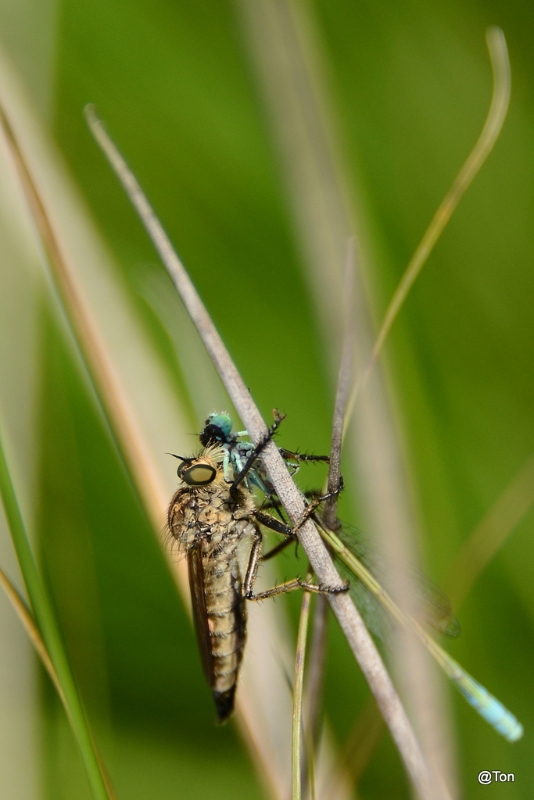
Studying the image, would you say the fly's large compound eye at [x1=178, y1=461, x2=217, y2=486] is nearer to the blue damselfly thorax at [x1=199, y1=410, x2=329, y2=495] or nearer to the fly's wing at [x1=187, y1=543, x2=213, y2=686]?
the blue damselfly thorax at [x1=199, y1=410, x2=329, y2=495]

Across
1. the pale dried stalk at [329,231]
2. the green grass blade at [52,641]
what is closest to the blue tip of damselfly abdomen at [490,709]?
the pale dried stalk at [329,231]

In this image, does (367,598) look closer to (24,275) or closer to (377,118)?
(24,275)

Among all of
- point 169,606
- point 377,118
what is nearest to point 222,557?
point 169,606

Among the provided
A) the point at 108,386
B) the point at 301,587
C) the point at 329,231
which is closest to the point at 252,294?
the point at 329,231

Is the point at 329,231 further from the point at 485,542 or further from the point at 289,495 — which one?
the point at 485,542

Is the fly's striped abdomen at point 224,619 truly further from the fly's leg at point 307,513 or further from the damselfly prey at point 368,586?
the fly's leg at point 307,513
